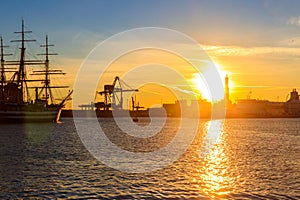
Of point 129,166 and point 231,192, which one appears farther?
point 129,166

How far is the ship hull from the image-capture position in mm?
149875

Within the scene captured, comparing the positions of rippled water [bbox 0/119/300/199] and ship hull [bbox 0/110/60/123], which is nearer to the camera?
rippled water [bbox 0/119/300/199]

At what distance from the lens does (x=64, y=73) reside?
175 m

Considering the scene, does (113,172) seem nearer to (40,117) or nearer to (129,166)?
(129,166)

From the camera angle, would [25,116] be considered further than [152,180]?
Yes

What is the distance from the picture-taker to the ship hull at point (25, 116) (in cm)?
14988

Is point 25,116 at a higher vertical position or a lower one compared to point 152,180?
higher

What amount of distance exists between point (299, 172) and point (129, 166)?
15.9 m

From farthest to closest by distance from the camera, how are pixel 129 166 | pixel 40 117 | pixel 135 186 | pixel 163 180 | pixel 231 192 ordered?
pixel 40 117
pixel 129 166
pixel 163 180
pixel 135 186
pixel 231 192

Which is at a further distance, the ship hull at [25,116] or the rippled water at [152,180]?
the ship hull at [25,116]

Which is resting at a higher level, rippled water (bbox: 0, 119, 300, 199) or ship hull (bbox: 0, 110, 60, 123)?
ship hull (bbox: 0, 110, 60, 123)

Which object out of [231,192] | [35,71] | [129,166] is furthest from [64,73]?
[231,192]

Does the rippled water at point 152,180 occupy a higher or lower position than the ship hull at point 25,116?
lower

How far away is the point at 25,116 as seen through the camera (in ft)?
517
